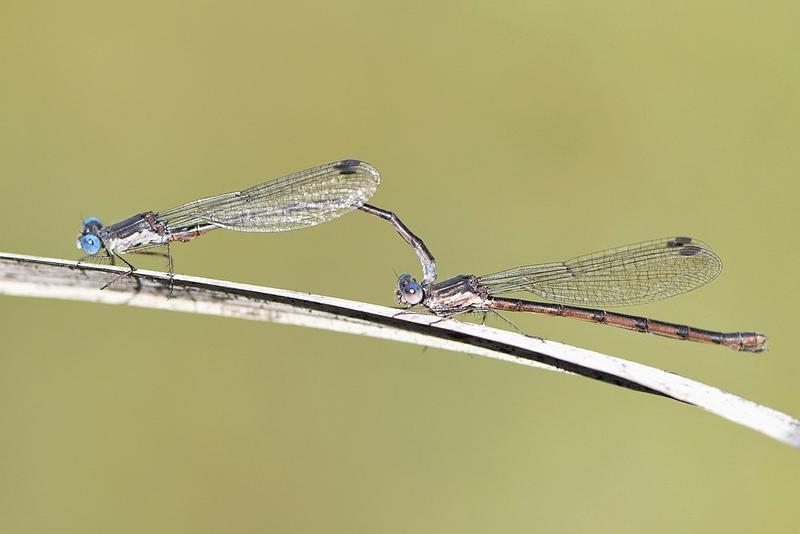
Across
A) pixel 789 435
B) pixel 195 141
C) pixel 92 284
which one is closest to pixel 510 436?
pixel 789 435

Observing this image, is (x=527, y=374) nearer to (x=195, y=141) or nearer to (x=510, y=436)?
(x=510, y=436)

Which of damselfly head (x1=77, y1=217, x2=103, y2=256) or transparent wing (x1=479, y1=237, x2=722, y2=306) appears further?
transparent wing (x1=479, y1=237, x2=722, y2=306)

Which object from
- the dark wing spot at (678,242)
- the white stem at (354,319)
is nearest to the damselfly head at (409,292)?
the white stem at (354,319)

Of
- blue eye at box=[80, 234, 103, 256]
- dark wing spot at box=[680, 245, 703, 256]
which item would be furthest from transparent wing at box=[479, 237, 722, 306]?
blue eye at box=[80, 234, 103, 256]

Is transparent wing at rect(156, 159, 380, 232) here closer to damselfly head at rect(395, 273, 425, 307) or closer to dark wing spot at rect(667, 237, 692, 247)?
damselfly head at rect(395, 273, 425, 307)

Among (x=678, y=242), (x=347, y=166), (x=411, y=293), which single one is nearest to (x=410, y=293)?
(x=411, y=293)

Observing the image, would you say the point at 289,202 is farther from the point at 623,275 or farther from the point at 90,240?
the point at 623,275

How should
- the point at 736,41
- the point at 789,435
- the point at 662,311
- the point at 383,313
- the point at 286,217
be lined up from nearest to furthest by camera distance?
1. the point at 789,435
2. the point at 383,313
3. the point at 286,217
4. the point at 662,311
5. the point at 736,41
